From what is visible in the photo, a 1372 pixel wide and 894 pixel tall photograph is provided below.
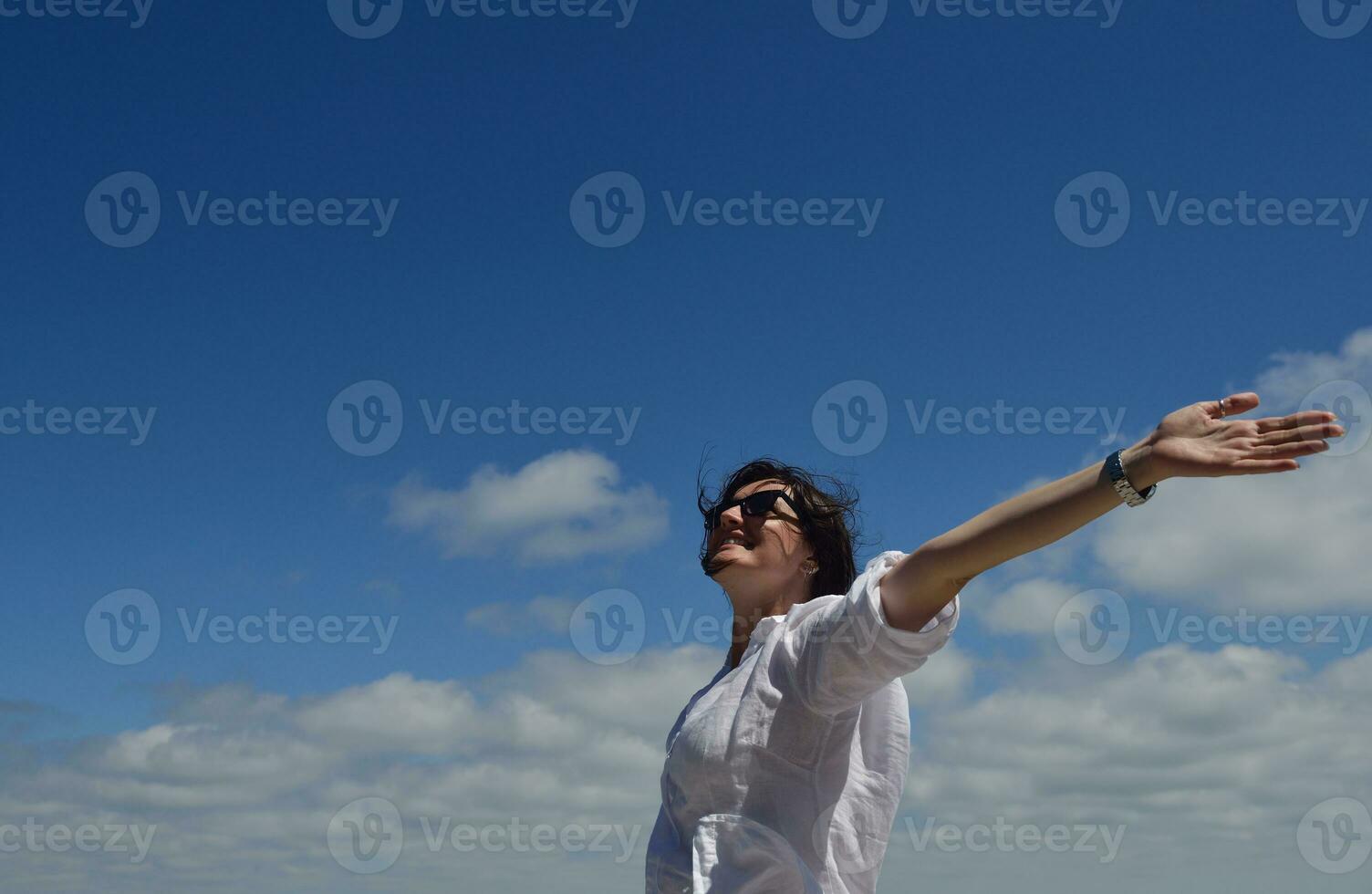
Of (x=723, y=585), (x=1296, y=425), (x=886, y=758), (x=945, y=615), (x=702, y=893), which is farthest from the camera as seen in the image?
(x=723, y=585)

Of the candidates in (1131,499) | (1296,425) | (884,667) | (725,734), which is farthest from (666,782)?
(1296,425)

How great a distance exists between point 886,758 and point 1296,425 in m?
1.94

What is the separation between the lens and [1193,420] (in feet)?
10.2

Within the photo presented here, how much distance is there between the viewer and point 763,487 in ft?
17.3

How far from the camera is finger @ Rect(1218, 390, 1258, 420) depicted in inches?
121

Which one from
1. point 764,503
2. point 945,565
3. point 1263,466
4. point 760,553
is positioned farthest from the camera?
point 764,503

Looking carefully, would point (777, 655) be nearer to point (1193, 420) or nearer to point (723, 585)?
point (723, 585)

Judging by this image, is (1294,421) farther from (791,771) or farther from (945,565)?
(791,771)

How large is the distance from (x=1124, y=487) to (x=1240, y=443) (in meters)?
A: 0.30

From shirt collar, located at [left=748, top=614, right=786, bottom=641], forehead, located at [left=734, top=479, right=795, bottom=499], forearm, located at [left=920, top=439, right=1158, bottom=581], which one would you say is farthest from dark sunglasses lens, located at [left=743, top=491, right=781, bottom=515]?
forearm, located at [left=920, top=439, right=1158, bottom=581]

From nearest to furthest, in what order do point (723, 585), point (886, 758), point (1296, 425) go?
point (1296, 425)
point (886, 758)
point (723, 585)

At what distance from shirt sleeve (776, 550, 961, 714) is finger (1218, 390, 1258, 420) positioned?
0.87 m

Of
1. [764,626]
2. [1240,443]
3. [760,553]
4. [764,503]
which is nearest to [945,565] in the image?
[1240,443]

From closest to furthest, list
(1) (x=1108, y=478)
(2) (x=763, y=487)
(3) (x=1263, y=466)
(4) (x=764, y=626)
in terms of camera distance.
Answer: (3) (x=1263, y=466) → (1) (x=1108, y=478) → (4) (x=764, y=626) → (2) (x=763, y=487)
